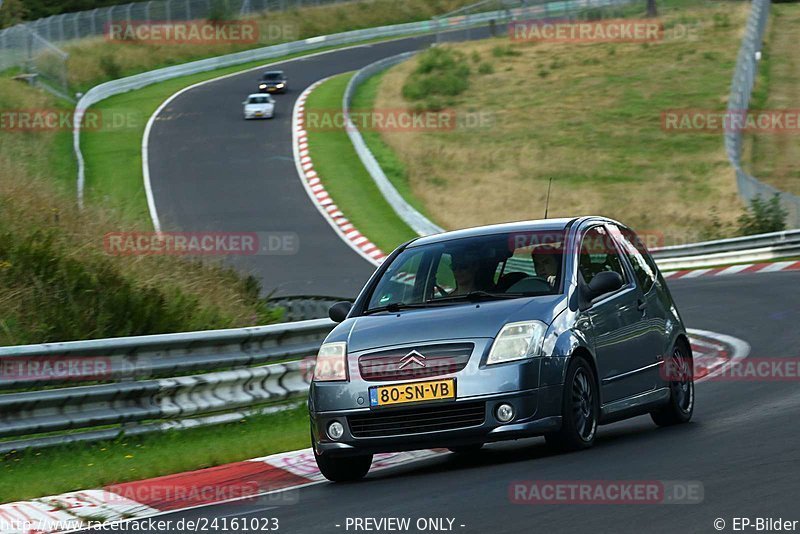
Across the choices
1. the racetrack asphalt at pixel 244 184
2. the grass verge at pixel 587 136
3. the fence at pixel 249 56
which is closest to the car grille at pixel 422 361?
the racetrack asphalt at pixel 244 184

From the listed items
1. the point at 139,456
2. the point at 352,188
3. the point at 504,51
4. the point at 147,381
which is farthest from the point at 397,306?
the point at 504,51

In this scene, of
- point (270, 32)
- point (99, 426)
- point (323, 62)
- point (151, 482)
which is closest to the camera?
point (151, 482)

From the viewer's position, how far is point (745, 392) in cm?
1250

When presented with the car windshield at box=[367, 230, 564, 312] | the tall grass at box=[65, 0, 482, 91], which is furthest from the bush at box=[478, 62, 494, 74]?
the car windshield at box=[367, 230, 564, 312]

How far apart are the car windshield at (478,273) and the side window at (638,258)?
99 cm

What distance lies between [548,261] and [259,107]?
41281mm

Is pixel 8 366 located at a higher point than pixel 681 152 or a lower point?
higher

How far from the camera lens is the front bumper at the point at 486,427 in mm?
8609

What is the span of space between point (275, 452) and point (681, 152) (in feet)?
123

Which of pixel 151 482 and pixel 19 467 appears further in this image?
pixel 19 467

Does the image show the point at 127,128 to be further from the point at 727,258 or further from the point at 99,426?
the point at 99,426

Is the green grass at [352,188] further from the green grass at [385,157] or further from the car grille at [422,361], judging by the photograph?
the car grille at [422,361]

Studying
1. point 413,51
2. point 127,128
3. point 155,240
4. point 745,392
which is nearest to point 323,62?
point 413,51

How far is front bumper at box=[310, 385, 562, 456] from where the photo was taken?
8609mm
